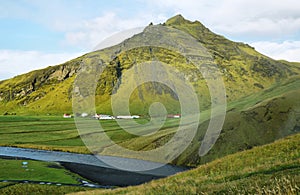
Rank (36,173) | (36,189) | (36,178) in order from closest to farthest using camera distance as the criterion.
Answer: (36,189) → (36,178) → (36,173)

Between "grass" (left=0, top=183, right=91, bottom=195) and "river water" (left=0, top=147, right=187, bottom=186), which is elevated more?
"grass" (left=0, top=183, right=91, bottom=195)

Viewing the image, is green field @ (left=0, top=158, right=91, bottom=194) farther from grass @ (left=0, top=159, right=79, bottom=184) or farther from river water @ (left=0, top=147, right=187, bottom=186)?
river water @ (left=0, top=147, right=187, bottom=186)

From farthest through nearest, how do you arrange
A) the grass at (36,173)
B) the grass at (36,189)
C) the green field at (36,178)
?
the grass at (36,173)
the green field at (36,178)
the grass at (36,189)

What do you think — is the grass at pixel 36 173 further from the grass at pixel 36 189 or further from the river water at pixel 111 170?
the grass at pixel 36 189

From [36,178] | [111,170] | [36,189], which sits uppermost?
[36,189]

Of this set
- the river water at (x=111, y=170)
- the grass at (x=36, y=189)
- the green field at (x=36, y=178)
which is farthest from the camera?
the river water at (x=111, y=170)

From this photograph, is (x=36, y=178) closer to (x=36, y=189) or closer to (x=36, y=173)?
(x=36, y=173)

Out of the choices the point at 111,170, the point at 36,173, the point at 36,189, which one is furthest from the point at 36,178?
the point at 111,170

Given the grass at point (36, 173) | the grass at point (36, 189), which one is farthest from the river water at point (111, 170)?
the grass at point (36, 189)

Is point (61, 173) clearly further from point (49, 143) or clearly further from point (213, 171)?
point (49, 143)

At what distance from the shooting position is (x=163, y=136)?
442 feet

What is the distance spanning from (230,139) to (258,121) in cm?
1047

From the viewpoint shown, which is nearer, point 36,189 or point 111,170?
point 36,189

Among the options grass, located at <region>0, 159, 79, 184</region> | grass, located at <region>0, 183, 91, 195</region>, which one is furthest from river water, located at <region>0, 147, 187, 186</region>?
grass, located at <region>0, 183, 91, 195</region>
